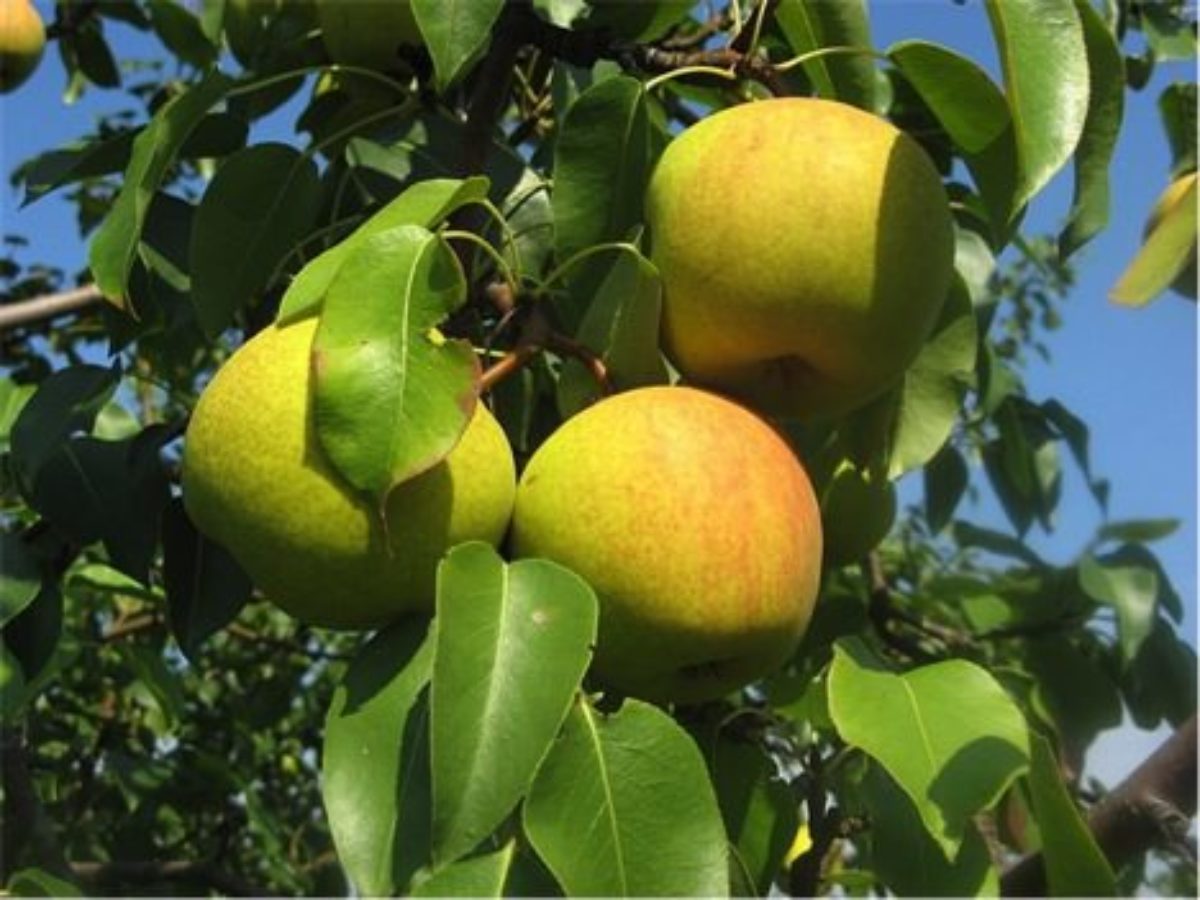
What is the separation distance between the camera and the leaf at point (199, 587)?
1506 millimetres

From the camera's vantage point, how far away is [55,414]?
160cm

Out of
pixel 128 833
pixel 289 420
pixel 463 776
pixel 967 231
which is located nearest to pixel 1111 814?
pixel 463 776

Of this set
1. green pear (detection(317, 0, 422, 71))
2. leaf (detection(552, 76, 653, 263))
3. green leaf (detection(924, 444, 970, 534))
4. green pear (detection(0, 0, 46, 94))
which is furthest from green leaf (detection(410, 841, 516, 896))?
green pear (detection(0, 0, 46, 94))

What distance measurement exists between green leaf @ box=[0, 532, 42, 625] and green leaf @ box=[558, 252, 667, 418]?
1.97 feet

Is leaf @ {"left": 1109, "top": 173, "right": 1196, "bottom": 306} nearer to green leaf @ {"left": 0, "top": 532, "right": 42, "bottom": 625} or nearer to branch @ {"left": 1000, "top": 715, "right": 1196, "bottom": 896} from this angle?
branch @ {"left": 1000, "top": 715, "right": 1196, "bottom": 896}

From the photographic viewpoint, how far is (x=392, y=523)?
1.12 m

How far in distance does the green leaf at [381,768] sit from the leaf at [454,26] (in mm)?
443

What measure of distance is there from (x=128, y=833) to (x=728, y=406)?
2325 mm

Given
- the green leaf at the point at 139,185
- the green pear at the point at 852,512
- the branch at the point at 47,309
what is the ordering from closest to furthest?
the green leaf at the point at 139,185
the green pear at the point at 852,512
the branch at the point at 47,309

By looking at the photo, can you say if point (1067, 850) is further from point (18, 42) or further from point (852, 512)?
point (18, 42)

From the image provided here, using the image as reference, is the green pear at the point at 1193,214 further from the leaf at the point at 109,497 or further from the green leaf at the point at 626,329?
the leaf at the point at 109,497

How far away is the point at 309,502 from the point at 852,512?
68 centimetres

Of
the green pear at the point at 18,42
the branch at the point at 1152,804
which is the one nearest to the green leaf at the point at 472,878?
the branch at the point at 1152,804

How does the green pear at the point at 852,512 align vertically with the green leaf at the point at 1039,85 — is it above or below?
below
